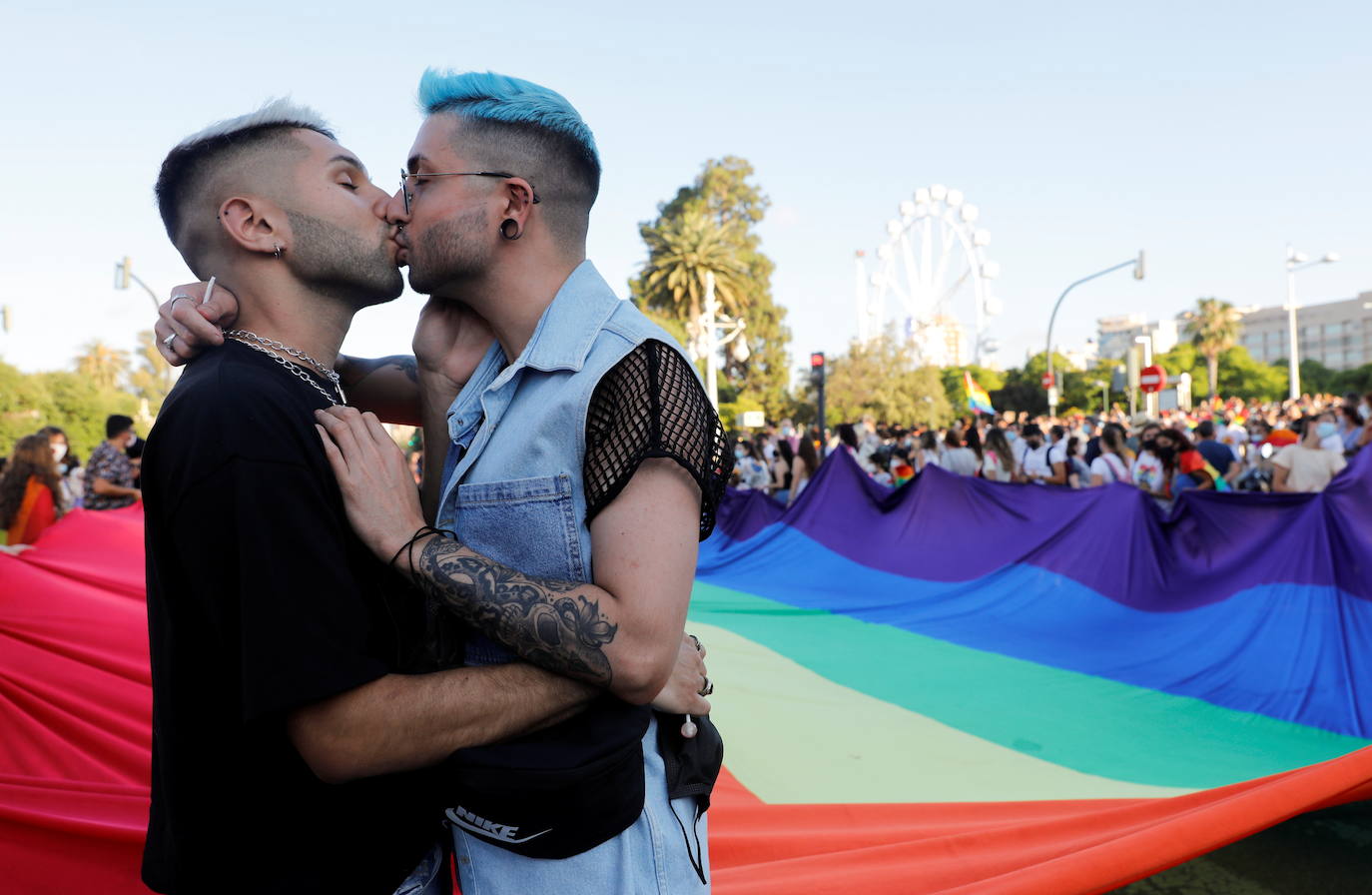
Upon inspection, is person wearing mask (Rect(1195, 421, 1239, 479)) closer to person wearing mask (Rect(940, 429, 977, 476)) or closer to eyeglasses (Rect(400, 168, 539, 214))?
person wearing mask (Rect(940, 429, 977, 476))

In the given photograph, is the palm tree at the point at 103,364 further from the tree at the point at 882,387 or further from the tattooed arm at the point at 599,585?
the tattooed arm at the point at 599,585

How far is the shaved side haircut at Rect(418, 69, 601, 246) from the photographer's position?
80.0 inches

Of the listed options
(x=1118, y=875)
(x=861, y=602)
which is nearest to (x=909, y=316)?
(x=861, y=602)

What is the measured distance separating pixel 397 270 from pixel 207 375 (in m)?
0.60

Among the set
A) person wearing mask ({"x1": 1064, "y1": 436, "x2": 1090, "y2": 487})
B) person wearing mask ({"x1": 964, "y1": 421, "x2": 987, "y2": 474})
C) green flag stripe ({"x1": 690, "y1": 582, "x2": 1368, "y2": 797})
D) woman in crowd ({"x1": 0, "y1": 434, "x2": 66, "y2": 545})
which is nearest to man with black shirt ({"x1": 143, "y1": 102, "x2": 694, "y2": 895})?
green flag stripe ({"x1": 690, "y1": 582, "x2": 1368, "y2": 797})

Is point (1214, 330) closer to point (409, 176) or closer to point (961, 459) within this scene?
point (961, 459)

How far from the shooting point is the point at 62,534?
6.31 metres

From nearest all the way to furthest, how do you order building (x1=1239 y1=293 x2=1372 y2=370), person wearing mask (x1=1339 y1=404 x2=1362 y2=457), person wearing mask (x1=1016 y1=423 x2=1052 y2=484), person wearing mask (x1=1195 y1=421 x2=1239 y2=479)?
person wearing mask (x1=1195 y1=421 x2=1239 y2=479)
person wearing mask (x1=1339 y1=404 x2=1362 y2=457)
person wearing mask (x1=1016 y1=423 x2=1052 y2=484)
building (x1=1239 y1=293 x2=1372 y2=370)

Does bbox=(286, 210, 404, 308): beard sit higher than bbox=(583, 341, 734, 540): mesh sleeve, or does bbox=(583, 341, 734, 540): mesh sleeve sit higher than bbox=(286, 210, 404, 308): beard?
bbox=(286, 210, 404, 308): beard

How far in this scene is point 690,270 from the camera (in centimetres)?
5397

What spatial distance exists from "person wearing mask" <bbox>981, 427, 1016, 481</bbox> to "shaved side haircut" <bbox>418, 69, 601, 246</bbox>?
12.6 m

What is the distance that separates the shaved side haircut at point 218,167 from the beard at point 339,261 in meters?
0.12

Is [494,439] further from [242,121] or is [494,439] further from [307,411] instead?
[242,121]

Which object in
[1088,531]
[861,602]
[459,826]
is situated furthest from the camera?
[861,602]
